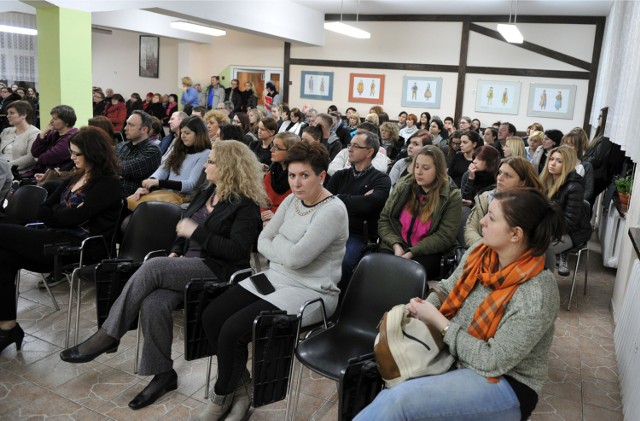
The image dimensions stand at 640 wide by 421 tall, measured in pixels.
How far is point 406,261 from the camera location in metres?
2.46

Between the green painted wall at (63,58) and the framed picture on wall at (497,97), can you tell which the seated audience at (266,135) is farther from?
the framed picture on wall at (497,97)

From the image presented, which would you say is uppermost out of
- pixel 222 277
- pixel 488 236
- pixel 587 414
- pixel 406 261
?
pixel 488 236

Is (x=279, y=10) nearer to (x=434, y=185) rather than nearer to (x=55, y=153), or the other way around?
(x=55, y=153)

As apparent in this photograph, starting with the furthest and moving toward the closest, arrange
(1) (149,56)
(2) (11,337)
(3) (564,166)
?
(1) (149,56) < (3) (564,166) < (2) (11,337)

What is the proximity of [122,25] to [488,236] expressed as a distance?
33.9 ft

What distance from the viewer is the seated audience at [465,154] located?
17.2ft

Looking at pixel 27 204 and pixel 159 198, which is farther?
pixel 159 198

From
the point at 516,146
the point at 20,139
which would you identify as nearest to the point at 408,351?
the point at 516,146

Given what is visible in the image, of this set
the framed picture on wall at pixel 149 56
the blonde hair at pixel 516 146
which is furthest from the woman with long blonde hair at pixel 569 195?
the framed picture on wall at pixel 149 56

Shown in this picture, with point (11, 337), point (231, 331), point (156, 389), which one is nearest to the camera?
point (231, 331)

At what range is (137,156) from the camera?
4.43 m

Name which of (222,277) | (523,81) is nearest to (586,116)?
(523,81)

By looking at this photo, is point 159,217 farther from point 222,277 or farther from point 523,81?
point 523,81

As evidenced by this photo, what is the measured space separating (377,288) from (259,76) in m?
11.6
